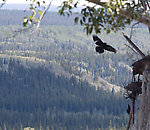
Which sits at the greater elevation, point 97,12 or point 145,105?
point 97,12

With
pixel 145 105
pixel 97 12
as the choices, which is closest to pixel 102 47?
pixel 97 12

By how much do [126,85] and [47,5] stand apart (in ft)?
13.0

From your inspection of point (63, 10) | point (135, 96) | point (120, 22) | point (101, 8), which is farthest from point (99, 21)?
point (135, 96)

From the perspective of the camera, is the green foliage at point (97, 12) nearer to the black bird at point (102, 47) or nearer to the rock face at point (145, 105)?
the black bird at point (102, 47)

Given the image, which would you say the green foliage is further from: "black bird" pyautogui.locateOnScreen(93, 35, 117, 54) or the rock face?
the rock face

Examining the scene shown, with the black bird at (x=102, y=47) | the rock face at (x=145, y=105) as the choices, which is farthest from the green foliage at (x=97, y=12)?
the rock face at (x=145, y=105)

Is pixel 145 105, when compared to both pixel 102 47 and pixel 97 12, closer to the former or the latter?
pixel 102 47

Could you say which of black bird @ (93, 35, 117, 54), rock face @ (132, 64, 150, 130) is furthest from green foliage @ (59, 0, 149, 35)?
rock face @ (132, 64, 150, 130)

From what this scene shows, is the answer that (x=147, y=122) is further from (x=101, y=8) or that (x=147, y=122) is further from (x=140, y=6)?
(x=140, y=6)

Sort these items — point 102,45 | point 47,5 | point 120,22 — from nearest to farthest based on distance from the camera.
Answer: point 47,5 < point 102,45 < point 120,22

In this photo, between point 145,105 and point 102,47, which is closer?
point 145,105

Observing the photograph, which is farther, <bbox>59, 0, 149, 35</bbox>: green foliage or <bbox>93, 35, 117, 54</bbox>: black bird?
<bbox>93, 35, 117, 54</bbox>: black bird

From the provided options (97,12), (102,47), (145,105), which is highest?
(97,12)

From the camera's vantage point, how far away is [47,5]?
382 inches
